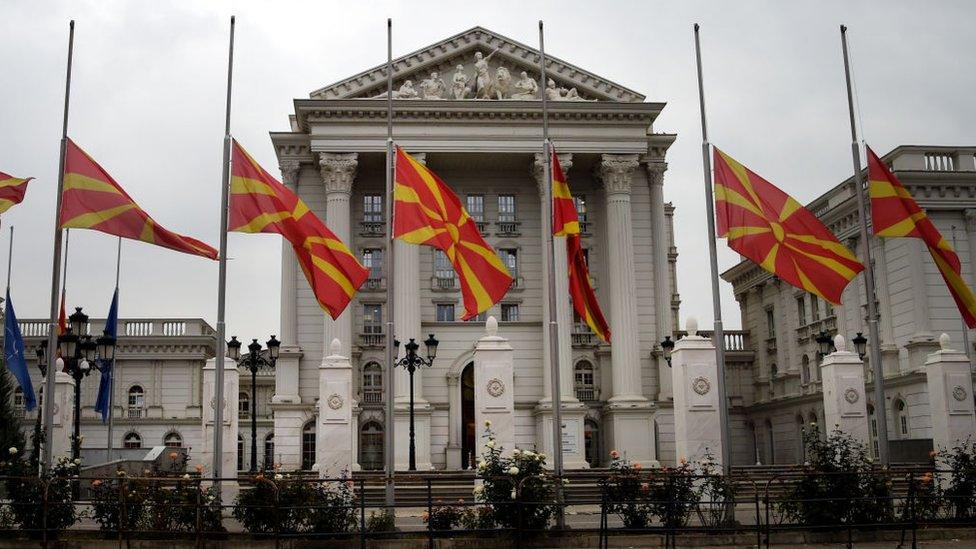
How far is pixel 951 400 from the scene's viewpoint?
2672 cm

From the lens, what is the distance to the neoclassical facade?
153 feet

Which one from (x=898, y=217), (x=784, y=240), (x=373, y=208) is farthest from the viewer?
(x=373, y=208)

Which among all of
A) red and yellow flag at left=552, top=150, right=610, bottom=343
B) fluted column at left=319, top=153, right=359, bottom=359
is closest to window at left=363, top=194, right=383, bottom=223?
fluted column at left=319, top=153, right=359, bottom=359

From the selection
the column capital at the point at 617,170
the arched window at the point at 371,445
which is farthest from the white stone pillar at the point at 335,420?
the column capital at the point at 617,170

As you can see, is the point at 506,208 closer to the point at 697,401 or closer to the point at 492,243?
the point at 492,243

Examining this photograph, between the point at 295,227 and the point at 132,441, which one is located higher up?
the point at 295,227

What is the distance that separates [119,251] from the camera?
4703 cm

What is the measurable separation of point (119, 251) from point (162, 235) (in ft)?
91.4

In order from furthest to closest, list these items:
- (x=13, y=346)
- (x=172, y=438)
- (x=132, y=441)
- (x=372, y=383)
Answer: (x=172, y=438) < (x=132, y=441) < (x=372, y=383) < (x=13, y=346)

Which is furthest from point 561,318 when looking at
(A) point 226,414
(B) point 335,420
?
(B) point 335,420

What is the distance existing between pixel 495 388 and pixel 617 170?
25242 mm

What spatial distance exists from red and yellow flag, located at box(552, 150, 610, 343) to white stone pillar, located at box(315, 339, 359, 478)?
7066 mm

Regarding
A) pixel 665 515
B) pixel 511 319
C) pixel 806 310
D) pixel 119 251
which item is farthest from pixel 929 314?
pixel 119 251

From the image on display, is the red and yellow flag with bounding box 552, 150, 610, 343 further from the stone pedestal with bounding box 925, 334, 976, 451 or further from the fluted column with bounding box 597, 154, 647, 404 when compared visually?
the fluted column with bounding box 597, 154, 647, 404
